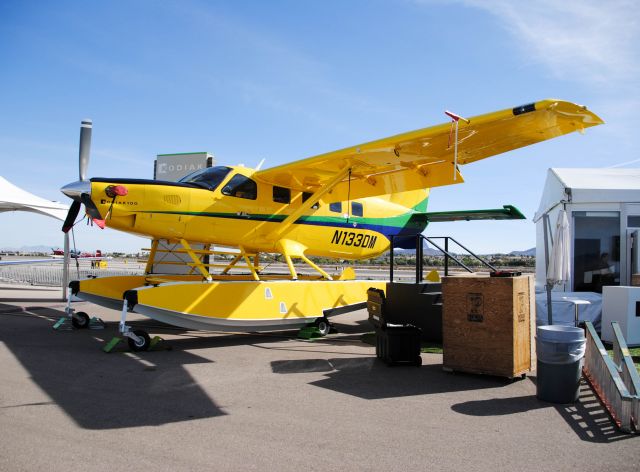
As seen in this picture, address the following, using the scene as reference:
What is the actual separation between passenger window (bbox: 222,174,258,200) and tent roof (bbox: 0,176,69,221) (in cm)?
1180

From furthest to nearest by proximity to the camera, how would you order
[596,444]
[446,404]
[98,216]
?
[98,216] < [446,404] < [596,444]

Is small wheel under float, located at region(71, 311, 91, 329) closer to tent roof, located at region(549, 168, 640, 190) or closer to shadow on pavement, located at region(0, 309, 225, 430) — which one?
shadow on pavement, located at region(0, 309, 225, 430)

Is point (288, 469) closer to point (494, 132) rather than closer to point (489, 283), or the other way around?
point (489, 283)

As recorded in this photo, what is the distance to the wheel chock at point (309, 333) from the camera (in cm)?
971

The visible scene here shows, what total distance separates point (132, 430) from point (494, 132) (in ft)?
21.8

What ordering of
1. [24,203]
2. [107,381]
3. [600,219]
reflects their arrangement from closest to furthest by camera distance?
1. [107,381]
2. [600,219]
3. [24,203]

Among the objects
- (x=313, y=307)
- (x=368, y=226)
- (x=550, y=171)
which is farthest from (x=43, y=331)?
(x=550, y=171)

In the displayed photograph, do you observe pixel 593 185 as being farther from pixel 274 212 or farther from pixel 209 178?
pixel 209 178

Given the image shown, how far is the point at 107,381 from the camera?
19.4ft

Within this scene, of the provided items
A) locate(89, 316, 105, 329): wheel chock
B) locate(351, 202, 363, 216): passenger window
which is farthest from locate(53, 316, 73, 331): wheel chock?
locate(351, 202, 363, 216): passenger window

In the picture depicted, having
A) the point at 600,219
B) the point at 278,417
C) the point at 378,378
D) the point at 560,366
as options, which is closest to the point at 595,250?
the point at 600,219

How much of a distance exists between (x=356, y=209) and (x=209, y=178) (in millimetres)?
4034

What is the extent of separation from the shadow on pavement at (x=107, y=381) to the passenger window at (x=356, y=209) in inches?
225

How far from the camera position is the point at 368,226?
12.3 m
